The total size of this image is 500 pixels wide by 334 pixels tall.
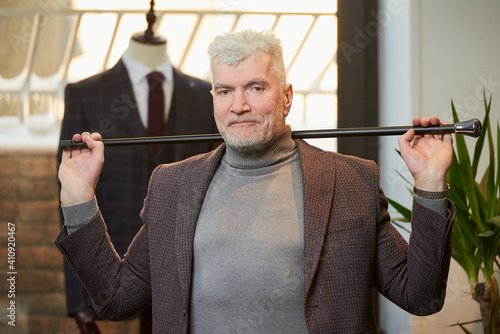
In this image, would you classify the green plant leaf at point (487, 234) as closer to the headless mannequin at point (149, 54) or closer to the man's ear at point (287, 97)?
the man's ear at point (287, 97)

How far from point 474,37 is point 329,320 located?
6.63ft

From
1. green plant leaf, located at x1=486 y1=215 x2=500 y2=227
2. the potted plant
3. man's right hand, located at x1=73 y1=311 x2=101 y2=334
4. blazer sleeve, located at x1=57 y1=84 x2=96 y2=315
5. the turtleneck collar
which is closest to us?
the turtleneck collar

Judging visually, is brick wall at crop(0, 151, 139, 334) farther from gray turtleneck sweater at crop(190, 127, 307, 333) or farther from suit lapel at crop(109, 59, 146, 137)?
gray turtleneck sweater at crop(190, 127, 307, 333)

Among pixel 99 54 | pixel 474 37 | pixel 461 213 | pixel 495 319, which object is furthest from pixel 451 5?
pixel 99 54

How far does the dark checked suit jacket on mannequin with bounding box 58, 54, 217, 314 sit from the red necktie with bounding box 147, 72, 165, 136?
40mm

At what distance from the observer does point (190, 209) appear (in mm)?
1664

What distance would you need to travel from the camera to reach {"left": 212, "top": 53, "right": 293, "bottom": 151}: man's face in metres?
1.63

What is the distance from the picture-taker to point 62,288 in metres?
2.94

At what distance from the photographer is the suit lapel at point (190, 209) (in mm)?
1600

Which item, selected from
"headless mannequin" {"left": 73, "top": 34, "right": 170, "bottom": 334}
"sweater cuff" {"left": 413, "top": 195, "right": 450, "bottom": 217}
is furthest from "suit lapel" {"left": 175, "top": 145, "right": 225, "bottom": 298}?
"headless mannequin" {"left": 73, "top": 34, "right": 170, "bottom": 334}

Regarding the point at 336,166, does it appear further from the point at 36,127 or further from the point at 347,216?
the point at 36,127

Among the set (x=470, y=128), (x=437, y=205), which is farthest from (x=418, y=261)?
(x=470, y=128)

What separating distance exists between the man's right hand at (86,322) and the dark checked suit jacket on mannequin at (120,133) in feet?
0.15

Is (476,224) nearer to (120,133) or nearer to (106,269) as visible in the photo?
(106,269)
